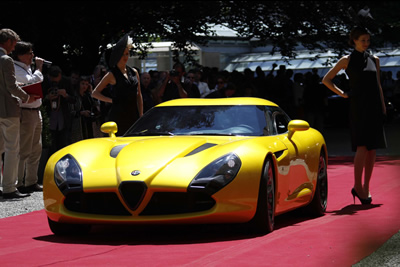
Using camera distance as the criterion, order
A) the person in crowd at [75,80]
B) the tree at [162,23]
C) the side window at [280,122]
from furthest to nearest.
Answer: the tree at [162,23] → the person in crowd at [75,80] → the side window at [280,122]

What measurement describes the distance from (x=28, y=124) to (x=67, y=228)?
12.4 ft

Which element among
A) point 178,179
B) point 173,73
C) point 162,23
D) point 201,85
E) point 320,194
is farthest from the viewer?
point 162,23

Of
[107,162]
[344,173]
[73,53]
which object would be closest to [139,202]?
[107,162]

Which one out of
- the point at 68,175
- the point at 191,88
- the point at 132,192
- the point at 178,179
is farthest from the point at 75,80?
the point at 178,179

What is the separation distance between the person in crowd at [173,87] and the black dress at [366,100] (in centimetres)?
618

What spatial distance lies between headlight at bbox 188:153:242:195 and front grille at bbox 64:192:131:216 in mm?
547

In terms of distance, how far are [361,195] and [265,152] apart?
235 cm

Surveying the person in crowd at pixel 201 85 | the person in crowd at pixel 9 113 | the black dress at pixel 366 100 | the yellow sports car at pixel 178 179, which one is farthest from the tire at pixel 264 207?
the person in crowd at pixel 201 85

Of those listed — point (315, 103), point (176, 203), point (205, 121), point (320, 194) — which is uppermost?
point (205, 121)

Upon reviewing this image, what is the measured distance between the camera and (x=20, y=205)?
8.61 metres

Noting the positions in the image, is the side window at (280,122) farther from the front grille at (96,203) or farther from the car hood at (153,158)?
the front grille at (96,203)

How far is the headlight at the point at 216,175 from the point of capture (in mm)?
5508

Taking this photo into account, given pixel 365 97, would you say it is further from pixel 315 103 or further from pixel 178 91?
pixel 315 103

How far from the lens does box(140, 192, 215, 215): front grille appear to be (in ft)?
18.3
